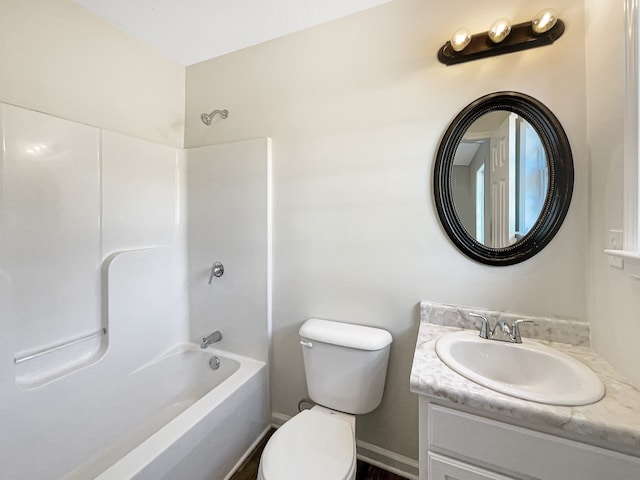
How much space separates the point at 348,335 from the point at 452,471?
24.9 inches

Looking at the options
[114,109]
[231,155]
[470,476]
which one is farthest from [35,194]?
[470,476]

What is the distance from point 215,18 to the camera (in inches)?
59.7

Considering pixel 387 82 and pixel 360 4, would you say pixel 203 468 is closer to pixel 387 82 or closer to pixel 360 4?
pixel 387 82

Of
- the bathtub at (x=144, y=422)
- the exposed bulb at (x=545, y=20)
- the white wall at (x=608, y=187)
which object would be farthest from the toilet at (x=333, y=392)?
the exposed bulb at (x=545, y=20)

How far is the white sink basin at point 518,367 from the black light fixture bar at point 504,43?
4.20ft

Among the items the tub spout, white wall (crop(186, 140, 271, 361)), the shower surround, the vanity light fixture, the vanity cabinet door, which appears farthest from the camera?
the tub spout

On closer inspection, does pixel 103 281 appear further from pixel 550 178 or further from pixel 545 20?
pixel 545 20

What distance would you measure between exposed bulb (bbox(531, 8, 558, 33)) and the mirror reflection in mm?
322

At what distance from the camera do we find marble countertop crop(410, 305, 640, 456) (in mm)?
649

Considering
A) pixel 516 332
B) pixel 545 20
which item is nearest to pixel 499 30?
pixel 545 20

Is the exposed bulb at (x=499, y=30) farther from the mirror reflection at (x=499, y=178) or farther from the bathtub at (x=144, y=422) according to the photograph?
the bathtub at (x=144, y=422)

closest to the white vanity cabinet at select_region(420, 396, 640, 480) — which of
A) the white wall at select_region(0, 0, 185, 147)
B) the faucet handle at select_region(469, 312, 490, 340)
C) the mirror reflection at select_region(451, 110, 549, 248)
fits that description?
the faucet handle at select_region(469, 312, 490, 340)

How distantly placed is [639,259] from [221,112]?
2099 millimetres

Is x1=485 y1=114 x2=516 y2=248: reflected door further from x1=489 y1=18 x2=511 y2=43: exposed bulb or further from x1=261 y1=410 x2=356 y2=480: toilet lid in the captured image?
x1=261 y1=410 x2=356 y2=480: toilet lid
